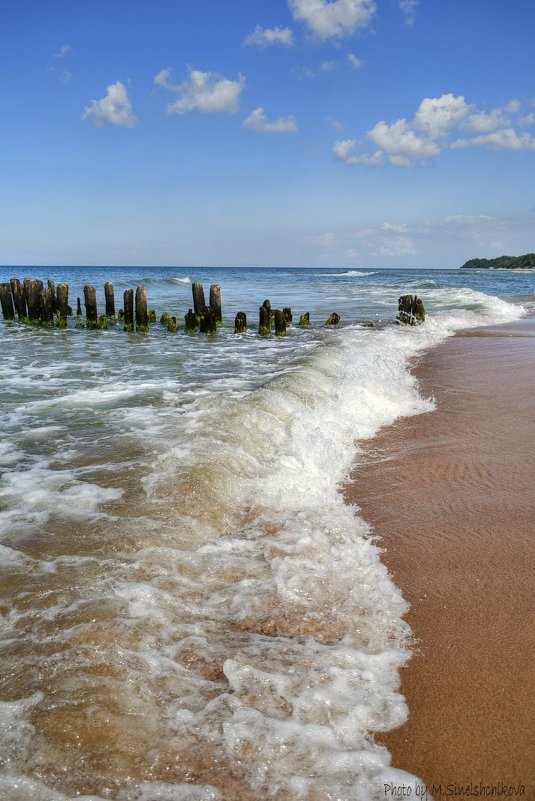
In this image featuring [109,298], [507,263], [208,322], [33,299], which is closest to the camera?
[208,322]

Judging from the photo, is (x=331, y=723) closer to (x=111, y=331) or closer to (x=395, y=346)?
(x=395, y=346)

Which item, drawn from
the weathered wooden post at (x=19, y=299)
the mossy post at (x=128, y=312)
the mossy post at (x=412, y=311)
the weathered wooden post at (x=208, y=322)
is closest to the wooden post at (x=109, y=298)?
the mossy post at (x=128, y=312)

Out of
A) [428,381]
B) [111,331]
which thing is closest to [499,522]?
[428,381]

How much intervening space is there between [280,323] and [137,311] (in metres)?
4.52

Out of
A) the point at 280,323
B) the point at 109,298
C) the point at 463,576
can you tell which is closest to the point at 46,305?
the point at 109,298

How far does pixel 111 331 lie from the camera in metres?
16.8

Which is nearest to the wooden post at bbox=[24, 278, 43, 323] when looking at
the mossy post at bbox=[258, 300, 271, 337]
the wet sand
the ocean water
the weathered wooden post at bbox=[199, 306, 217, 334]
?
the weathered wooden post at bbox=[199, 306, 217, 334]

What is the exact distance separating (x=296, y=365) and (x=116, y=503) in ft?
20.2

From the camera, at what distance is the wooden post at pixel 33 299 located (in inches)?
688

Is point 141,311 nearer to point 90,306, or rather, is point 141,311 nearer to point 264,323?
point 90,306

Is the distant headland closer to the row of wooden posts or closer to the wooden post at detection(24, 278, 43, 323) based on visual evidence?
the row of wooden posts

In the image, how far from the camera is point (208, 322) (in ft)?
53.1

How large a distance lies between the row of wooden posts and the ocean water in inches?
389

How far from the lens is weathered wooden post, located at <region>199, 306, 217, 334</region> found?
16.2 metres
